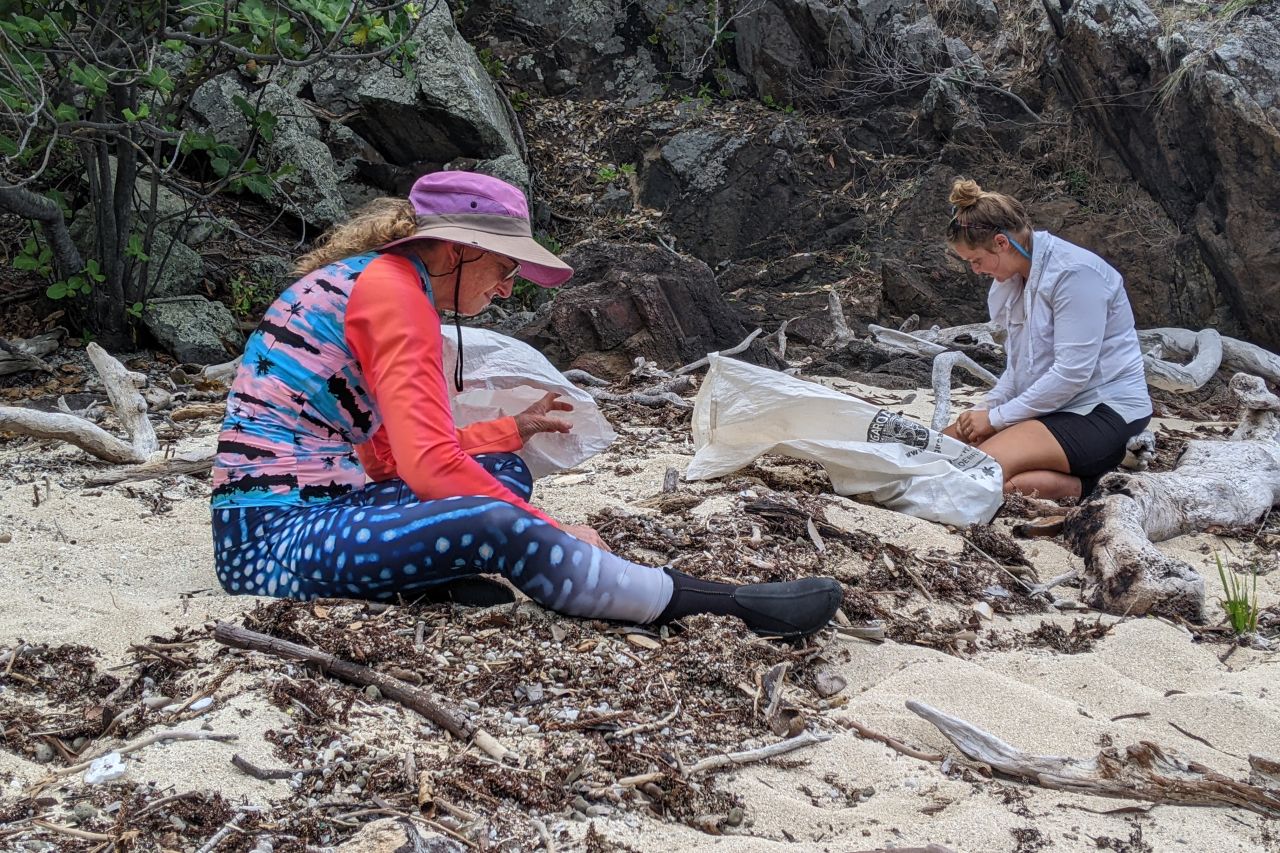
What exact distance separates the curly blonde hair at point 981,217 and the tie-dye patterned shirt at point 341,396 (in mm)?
2570

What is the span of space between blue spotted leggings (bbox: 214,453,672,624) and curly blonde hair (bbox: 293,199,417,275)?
65cm

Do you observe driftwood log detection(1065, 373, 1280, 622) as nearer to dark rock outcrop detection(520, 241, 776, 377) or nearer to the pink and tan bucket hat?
the pink and tan bucket hat

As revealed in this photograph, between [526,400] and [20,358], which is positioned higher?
[526,400]

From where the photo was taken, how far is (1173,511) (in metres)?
4.10

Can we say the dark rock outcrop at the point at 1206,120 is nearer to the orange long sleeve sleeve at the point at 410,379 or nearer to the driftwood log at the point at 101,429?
the orange long sleeve sleeve at the point at 410,379

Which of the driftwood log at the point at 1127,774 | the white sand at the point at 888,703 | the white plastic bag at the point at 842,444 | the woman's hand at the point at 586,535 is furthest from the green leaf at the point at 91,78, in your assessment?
the driftwood log at the point at 1127,774

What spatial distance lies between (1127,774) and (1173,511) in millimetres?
2314

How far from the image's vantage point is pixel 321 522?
8.77ft

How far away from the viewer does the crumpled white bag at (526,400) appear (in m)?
3.49

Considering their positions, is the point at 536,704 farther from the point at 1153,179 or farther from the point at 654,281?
the point at 1153,179

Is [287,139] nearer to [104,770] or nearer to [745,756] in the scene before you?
[104,770]

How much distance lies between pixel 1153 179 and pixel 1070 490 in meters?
4.54

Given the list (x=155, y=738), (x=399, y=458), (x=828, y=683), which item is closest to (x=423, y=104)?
(x=399, y=458)

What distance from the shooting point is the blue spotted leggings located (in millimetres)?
2553
